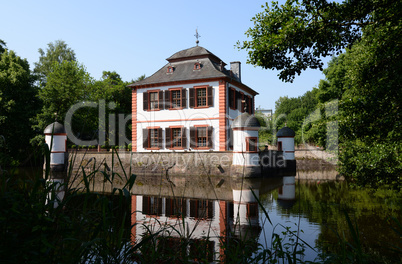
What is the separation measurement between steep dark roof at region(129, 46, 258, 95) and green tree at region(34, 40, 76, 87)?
63.2 ft

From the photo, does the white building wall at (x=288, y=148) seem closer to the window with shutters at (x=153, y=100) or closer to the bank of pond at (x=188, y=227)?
the window with shutters at (x=153, y=100)

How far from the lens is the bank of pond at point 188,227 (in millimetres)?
2104

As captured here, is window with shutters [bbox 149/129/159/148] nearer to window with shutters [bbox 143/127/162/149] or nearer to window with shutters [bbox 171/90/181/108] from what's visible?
window with shutters [bbox 143/127/162/149]

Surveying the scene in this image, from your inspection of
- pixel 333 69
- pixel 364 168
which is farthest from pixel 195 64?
pixel 364 168

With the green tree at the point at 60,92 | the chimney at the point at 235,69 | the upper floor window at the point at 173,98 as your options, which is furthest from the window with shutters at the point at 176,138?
the green tree at the point at 60,92

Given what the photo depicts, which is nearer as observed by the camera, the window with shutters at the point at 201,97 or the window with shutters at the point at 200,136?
the window with shutters at the point at 200,136

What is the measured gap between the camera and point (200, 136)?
2106 cm

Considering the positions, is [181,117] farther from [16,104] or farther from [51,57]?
[51,57]

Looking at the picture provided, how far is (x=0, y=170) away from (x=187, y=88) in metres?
19.2

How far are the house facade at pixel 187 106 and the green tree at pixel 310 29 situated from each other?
12.8 meters

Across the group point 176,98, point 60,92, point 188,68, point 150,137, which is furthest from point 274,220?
point 60,92

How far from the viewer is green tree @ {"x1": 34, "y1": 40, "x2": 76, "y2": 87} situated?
3706cm

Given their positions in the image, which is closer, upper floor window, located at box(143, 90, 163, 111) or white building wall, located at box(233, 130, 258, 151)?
white building wall, located at box(233, 130, 258, 151)

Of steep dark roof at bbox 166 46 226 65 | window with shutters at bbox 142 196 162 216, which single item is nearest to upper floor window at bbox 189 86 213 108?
steep dark roof at bbox 166 46 226 65
